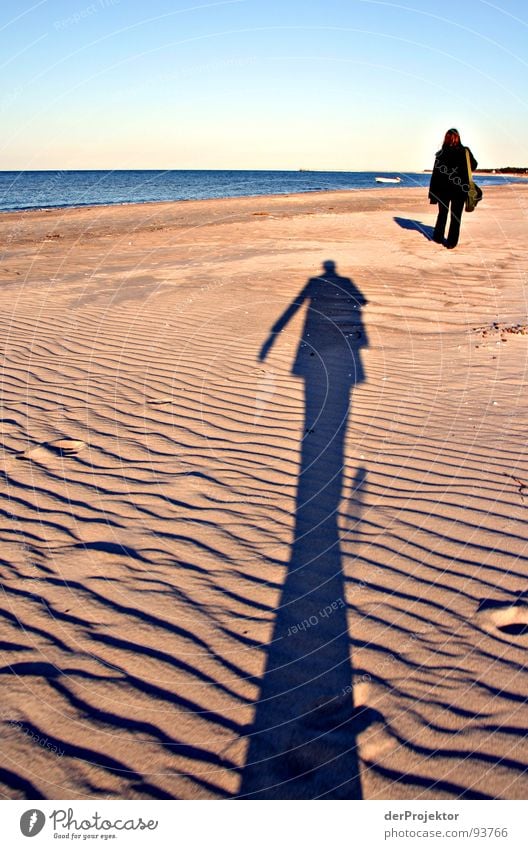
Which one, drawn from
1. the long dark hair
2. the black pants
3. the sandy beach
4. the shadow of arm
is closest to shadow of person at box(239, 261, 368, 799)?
the sandy beach

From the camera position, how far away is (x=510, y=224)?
19.1m

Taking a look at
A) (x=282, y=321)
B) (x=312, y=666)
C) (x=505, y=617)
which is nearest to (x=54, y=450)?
(x=312, y=666)

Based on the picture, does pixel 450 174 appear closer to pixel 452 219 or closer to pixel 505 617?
pixel 452 219

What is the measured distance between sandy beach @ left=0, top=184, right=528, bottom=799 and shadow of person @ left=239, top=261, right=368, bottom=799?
0.01 metres

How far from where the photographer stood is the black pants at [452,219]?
1430 cm

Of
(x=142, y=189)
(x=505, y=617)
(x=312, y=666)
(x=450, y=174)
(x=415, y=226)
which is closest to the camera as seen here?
(x=312, y=666)

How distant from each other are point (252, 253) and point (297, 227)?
5.38m

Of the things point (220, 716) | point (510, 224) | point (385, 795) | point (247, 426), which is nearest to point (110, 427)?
point (247, 426)

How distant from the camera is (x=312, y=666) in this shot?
10.1ft

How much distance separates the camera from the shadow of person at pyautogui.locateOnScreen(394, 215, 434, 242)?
54.5 ft

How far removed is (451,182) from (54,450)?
1172 cm

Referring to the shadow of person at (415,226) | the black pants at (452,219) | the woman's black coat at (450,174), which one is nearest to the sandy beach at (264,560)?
the woman's black coat at (450,174)

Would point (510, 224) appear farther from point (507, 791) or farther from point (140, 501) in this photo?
point (507, 791)

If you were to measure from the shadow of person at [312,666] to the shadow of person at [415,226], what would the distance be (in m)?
12.3
